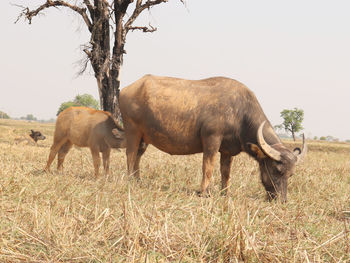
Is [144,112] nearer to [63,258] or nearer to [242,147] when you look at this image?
[242,147]

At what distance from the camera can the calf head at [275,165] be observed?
506 cm

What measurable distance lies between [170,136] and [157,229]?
296cm

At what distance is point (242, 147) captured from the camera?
561cm

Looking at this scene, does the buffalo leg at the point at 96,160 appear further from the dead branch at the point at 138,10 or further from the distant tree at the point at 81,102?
the distant tree at the point at 81,102

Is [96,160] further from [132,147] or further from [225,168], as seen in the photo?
[225,168]

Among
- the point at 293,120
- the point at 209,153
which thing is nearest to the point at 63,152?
the point at 209,153

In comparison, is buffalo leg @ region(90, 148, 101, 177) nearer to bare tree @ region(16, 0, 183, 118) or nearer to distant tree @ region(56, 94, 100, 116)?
bare tree @ region(16, 0, 183, 118)

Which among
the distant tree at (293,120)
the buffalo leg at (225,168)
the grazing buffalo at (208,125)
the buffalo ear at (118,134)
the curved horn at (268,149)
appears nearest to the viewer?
the curved horn at (268,149)

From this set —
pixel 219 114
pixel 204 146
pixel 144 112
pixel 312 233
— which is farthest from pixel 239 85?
pixel 312 233

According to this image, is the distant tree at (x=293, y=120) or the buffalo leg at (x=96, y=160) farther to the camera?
the distant tree at (x=293, y=120)

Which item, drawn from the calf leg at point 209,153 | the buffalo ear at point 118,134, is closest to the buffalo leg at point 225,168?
the calf leg at point 209,153

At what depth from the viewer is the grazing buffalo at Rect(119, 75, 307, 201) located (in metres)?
5.22

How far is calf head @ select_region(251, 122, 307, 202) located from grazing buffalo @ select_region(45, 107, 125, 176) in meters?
2.76

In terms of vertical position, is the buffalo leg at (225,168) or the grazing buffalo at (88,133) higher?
the grazing buffalo at (88,133)
